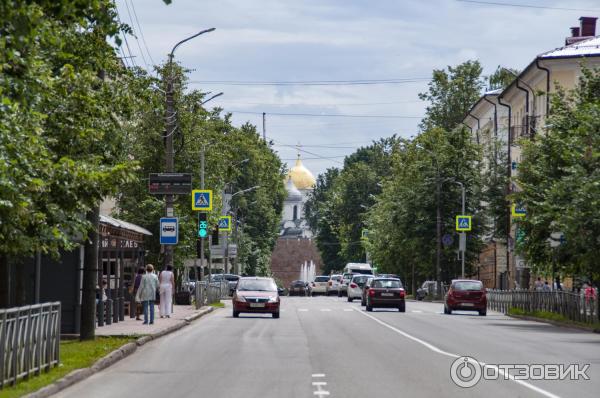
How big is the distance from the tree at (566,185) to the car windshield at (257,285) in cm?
863

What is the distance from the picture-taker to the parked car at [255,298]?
4291 cm

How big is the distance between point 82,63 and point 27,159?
5384mm

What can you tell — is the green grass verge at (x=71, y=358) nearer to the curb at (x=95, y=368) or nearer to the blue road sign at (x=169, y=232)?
the curb at (x=95, y=368)

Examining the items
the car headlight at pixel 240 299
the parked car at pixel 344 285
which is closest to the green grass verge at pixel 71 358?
the car headlight at pixel 240 299

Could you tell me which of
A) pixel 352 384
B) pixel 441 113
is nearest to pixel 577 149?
pixel 352 384

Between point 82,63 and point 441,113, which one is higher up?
point 441,113

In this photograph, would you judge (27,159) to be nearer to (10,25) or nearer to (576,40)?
(10,25)

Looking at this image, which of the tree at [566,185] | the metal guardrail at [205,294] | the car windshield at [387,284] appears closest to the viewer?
the tree at [566,185]

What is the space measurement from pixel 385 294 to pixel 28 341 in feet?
119

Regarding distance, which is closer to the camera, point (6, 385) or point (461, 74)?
point (6, 385)

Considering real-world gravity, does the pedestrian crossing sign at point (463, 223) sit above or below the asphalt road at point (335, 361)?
above

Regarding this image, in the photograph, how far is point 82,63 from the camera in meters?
22.3

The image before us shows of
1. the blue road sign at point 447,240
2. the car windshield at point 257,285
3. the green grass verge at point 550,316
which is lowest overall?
the green grass verge at point 550,316

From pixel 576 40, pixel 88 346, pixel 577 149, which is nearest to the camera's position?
pixel 88 346
